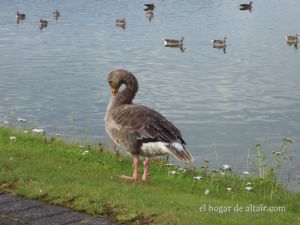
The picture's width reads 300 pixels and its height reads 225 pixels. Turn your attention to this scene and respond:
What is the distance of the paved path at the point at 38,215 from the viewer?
7.48 metres

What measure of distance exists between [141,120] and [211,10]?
70737 millimetres

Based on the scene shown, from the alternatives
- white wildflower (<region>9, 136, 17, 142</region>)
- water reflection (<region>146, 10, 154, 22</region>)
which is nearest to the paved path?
white wildflower (<region>9, 136, 17, 142</region>)

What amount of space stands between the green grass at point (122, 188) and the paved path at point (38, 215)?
22cm

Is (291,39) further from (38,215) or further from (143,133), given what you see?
(38,215)

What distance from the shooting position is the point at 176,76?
1508 inches

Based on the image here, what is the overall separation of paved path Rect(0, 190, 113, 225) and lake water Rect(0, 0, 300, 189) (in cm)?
1110

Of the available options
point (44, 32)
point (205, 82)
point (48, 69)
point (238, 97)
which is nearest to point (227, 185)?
point (238, 97)

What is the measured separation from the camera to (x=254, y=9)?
84062 mm

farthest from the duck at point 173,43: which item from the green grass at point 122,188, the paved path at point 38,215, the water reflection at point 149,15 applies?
the paved path at point 38,215

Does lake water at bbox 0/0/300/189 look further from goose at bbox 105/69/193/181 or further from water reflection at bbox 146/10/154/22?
goose at bbox 105/69/193/181

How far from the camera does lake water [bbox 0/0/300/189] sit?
2564cm

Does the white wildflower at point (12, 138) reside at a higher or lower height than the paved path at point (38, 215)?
lower

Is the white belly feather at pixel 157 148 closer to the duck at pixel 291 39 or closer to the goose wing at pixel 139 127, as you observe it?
the goose wing at pixel 139 127

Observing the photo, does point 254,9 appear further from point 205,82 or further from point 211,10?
point 205,82
